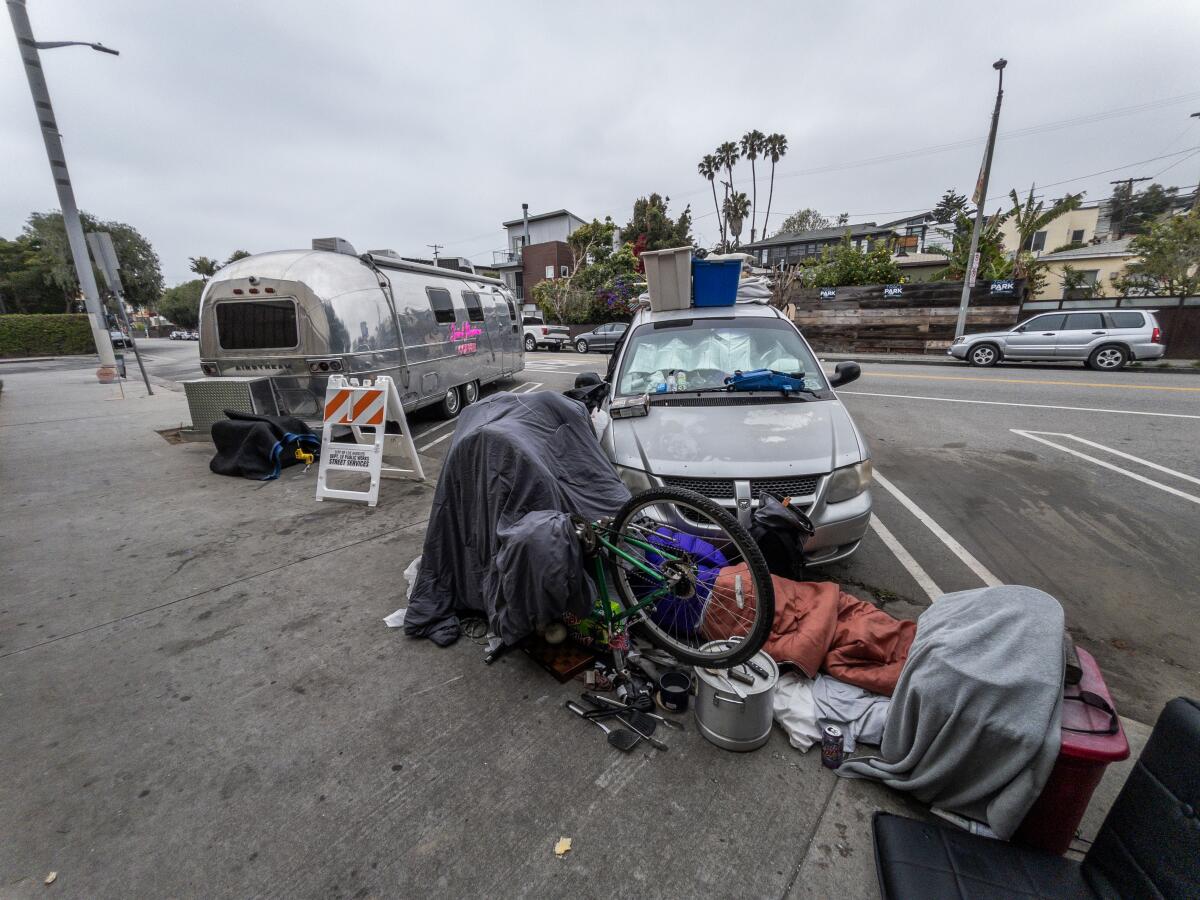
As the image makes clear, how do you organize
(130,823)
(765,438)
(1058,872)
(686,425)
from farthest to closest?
(686,425) → (765,438) → (130,823) → (1058,872)

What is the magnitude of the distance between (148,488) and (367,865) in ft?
18.3

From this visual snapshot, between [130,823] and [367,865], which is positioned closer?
[367,865]

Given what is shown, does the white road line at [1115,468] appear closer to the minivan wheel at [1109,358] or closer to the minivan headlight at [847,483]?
the minivan headlight at [847,483]

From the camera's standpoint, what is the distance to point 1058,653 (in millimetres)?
1730

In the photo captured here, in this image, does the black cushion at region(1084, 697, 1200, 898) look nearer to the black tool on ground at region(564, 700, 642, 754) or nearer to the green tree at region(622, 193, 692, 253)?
the black tool on ground at region(564, 700, 642, 754)

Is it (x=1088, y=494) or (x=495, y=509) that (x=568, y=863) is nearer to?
(x=495, y=509)

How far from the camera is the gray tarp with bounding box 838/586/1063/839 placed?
164 centimetres

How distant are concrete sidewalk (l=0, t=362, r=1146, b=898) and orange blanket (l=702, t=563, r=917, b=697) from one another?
0.42m

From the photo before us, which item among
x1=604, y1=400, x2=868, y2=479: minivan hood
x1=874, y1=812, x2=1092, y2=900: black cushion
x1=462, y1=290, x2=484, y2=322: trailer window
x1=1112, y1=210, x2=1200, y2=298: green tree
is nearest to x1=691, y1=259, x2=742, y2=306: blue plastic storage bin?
x1=604, y1=400, x2=868, y2=479: minivan hood

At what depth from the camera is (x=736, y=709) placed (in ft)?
6.89

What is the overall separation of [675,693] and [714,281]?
403 centimetres

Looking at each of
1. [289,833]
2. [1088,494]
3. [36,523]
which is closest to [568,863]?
[289,833]

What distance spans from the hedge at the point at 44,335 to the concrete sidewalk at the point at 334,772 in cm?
3496

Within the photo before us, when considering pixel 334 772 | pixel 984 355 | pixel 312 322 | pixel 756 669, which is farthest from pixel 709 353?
pixel 984 355
